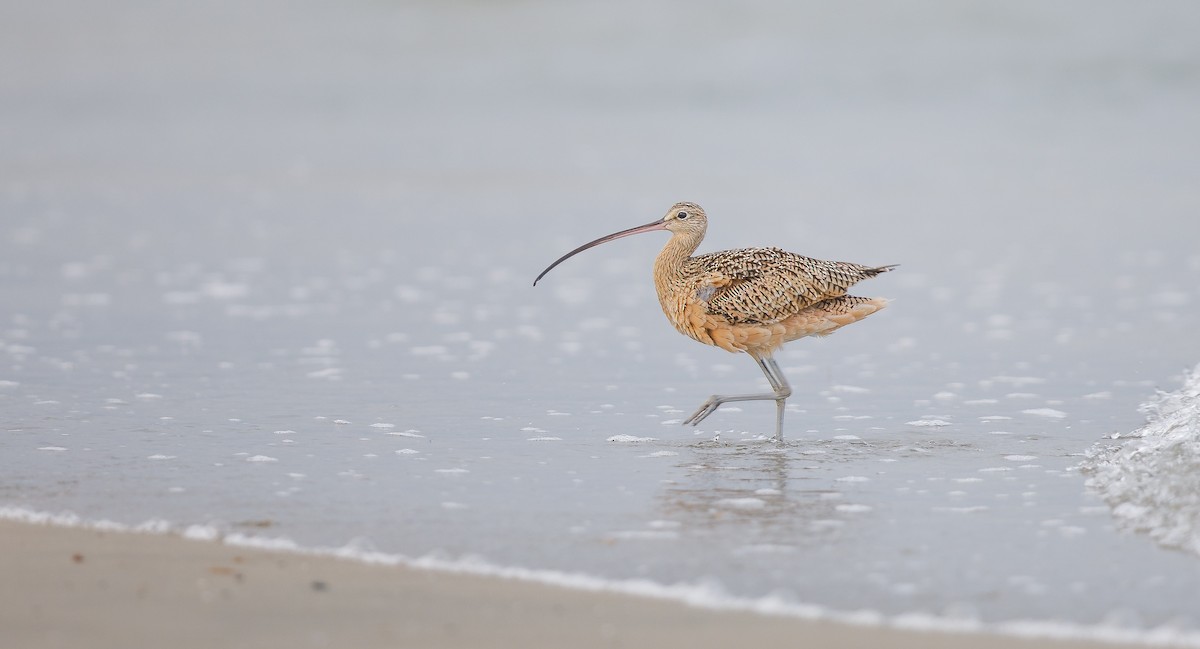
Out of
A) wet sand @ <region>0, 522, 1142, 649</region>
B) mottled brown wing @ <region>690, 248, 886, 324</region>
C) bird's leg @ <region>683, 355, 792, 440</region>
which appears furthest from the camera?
mottled brown wing @ <region>690, 248, 886, 324</region>

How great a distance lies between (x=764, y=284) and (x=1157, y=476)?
235 centimetres

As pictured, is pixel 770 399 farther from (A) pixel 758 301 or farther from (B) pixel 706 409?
(A) pixel 758 301

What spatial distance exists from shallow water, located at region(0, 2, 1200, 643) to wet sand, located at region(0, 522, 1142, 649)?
26 centimetres

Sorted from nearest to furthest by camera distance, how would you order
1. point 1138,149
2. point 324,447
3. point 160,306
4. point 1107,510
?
point 1107,510 < point 324,447 < point 160,306 < point 1138,149

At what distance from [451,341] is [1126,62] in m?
29.6

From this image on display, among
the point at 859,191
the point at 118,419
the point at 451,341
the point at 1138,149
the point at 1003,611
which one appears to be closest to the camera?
the point at 1003,611

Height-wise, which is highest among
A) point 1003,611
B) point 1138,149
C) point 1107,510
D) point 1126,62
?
point 1126,62

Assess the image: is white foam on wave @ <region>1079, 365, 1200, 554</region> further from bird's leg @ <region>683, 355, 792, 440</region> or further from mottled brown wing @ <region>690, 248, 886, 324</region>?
mottled brown wing @ <region>690, 248, 886, 324</region>

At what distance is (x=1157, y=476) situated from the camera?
6.09 meters

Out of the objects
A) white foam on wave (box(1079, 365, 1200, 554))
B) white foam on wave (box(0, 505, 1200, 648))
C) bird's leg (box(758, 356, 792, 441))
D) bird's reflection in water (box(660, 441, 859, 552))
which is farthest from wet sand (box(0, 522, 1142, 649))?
bird's leg (box(758, 356, 792, 441))

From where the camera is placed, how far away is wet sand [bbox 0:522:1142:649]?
173 inches

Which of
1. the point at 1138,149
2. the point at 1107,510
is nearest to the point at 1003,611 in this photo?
the point at 1107,510

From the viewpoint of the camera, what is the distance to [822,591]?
4848 mm

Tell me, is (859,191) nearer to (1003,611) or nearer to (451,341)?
(451,341)
